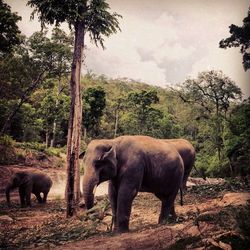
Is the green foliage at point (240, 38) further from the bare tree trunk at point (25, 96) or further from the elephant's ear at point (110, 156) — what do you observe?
the bare tree trunk at point (25, 96)

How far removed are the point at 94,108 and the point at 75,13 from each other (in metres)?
25.0

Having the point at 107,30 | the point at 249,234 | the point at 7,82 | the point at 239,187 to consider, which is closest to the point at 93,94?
the point at 7,82

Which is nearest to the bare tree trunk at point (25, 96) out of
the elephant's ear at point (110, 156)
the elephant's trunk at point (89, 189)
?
the elephant's ear at point (110, 156)

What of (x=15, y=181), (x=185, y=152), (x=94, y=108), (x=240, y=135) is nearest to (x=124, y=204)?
(x=185, y=152)

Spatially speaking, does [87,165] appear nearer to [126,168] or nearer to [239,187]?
[126,168]

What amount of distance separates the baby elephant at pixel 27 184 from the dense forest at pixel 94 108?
4.96 metres

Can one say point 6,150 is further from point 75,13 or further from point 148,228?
point 148,228

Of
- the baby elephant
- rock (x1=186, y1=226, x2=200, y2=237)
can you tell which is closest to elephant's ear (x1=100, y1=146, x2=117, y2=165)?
rock (x1=186, y1=226, x2=200, y2=237)

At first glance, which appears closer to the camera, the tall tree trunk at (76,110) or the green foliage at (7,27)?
the tall tree trunk at (76,110)

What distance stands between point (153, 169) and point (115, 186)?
2.74 feet

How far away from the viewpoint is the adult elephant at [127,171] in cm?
700

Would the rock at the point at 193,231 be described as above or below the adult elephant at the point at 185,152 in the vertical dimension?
below

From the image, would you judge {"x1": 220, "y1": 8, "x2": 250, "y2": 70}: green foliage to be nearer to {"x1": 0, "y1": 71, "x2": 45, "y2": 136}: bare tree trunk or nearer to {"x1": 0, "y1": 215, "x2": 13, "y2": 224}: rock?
{"x1": 0, "y1": 215, "x2": 13, "y2": 224}: rock

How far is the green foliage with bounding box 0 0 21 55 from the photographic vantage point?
15273 millimetres
